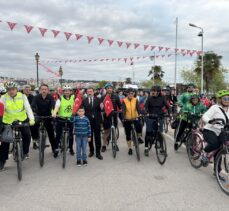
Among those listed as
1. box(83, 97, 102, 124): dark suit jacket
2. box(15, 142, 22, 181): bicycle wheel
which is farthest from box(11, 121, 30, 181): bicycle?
box(83, 97, 102, 124): dark suit jacket

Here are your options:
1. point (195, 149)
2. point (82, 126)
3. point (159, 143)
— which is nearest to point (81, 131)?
point (82, 126)

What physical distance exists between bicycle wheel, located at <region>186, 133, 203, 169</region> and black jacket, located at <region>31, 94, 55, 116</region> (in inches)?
144

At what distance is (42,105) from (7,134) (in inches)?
73.7

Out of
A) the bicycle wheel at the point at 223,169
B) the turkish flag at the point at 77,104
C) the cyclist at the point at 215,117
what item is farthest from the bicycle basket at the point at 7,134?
the bicycle wheel at the point at 223,169

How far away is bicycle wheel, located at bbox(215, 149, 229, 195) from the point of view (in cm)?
421

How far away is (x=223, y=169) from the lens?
442 cm

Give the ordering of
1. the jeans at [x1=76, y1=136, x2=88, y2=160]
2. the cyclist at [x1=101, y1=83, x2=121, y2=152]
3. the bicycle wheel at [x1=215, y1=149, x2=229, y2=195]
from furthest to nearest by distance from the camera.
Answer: the cyclist at [x1=101, y1=83, x2=121, y2=152] → the jeans at [x1=76, y1=136, x2=88, y2=160] → the bicycle wheel at [x1=215, y1=149, x2=229, y2=195]

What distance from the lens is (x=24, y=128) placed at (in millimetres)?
5555

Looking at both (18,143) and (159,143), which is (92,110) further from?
(18,143)

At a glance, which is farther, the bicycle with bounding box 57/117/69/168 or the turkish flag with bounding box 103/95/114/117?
the turkish flag with bounding box 103/95/114/117

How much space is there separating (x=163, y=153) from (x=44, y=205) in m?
3.09

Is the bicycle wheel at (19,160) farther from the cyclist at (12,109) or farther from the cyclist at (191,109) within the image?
the cyclist at (191,109)

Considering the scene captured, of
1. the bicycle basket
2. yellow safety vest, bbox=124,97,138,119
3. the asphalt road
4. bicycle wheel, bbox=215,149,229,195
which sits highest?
yellow safety vest, bbox=124,97,138,119

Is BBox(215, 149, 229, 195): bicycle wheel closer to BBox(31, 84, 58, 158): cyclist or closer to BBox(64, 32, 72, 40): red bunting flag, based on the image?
BBox(31, 84, 58, 158): cyclist
